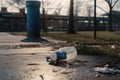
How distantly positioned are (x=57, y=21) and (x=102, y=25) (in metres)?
12.1

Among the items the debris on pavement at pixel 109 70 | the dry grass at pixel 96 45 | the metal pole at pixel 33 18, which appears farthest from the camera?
the metal pole at pixel 33 18

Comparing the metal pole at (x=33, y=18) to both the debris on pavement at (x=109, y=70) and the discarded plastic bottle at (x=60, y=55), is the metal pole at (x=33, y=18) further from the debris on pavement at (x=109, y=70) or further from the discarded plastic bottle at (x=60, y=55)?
the debris on pavement at (x=109, y=70)

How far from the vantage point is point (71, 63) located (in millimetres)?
11516

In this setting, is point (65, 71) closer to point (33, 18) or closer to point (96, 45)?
point (96, 45)

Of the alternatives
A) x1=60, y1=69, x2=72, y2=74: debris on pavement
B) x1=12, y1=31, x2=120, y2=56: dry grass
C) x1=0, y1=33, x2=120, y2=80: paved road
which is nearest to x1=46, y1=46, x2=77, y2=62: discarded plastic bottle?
x1=0, y1=33, x2=120, y2=80: paved road

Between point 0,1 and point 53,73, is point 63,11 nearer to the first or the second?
point 0,1

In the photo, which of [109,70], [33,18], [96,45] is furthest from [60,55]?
[33,18]

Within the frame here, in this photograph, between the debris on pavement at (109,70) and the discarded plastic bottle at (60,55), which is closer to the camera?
the debris on pavement at (109,70)

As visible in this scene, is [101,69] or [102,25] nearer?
[101,69]

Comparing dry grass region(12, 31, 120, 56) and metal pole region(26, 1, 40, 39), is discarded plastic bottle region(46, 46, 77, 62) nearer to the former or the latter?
dry grass region(12, 31, 120, 56)

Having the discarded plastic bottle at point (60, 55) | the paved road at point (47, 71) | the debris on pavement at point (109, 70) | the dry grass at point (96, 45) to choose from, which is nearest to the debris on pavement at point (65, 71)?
the paved road at point (47, 71)

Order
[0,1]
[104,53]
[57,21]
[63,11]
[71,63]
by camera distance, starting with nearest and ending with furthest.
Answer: [71,63] < [104,53] < [57,21] < [0,1] < [63,11]

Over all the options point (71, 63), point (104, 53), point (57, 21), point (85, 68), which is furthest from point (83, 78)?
point (57, 21)

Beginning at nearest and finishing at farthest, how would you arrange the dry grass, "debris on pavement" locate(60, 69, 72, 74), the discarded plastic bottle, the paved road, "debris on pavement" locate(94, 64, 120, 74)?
the paved road
"debris on pavement" locate(94, 64, 120, 74)
"debris on pavement" locate(60, 69, 72, 74)
the discarded plastic bottle
the dry grass
